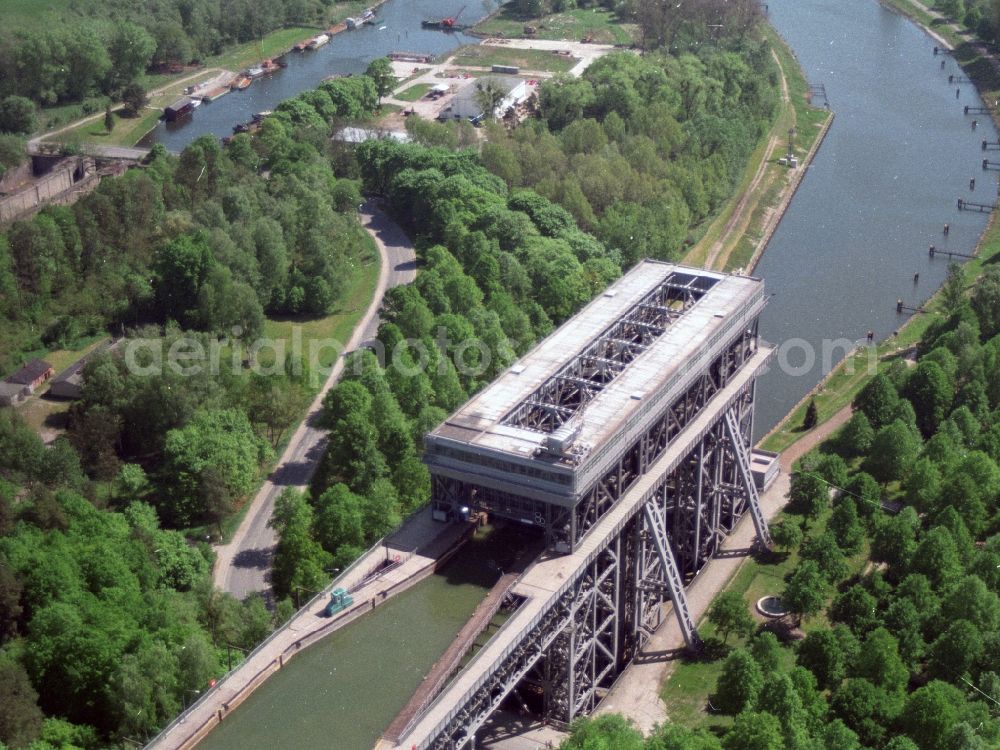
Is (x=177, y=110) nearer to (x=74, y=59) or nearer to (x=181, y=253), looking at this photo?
(x=74, y=59)

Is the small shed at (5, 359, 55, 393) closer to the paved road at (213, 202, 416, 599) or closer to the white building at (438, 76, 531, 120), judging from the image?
the paved road at (213, 202, 416, 599)

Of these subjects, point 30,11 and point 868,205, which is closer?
point 868,205

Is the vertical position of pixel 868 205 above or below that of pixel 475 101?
below

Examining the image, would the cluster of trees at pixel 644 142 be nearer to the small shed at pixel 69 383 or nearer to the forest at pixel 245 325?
the forest at pixel 245 325

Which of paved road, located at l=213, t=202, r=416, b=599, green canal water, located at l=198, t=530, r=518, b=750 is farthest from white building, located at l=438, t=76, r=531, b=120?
green canal water, located at l=198, t=530, r=518, b=750

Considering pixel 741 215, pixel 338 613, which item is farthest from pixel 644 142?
pixel 338 613

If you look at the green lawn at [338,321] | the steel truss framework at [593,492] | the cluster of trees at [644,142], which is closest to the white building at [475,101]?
the cluster of trees at [644,142]

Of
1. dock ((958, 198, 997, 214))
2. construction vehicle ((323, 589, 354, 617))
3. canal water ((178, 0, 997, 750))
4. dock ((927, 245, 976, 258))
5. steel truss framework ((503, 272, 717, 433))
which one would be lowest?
dock ((958, 198, 997, 214))
